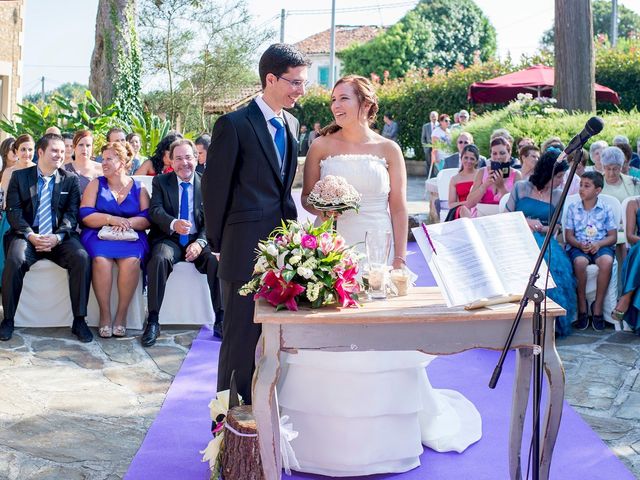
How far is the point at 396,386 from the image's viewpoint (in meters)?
4.47

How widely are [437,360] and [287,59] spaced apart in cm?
327

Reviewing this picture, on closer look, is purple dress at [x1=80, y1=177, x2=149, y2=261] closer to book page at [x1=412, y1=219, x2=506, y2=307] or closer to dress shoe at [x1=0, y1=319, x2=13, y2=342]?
dress shoe at [x1=0, y1=319, x2=13, y2=342]

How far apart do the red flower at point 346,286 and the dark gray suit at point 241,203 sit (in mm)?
770

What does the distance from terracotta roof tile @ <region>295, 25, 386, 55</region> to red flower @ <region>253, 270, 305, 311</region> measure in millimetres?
61682

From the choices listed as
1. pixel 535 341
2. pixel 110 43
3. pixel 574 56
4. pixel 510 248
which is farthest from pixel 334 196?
pixel 110 43

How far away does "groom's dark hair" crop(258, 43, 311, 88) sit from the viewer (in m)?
4.32

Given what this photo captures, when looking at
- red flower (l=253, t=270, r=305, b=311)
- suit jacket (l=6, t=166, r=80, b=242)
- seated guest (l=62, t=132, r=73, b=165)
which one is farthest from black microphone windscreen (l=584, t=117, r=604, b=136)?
seated guest (l=62, t=132, r=73, b=165)

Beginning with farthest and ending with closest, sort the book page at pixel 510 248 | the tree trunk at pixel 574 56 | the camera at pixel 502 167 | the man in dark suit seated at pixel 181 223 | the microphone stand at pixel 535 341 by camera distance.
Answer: the tree trunk at pixel 574 56, the camera at pixel 502 167, the man in dark suit seated at pixel 181 223, the book page at pixel 510 248, the microphone stand at pixel 535 341

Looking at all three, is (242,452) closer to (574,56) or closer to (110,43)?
(574,56)

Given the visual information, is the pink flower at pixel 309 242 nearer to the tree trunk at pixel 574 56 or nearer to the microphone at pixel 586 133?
the microphone at pixel 586 133

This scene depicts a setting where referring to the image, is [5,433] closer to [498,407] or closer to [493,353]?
[498,407]

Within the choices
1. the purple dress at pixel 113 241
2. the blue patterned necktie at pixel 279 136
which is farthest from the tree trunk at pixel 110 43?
the blue patterned necktie at pixel 279 136

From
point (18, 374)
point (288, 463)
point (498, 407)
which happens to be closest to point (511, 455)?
point (288, 463)

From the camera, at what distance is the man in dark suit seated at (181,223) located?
7.65 m
